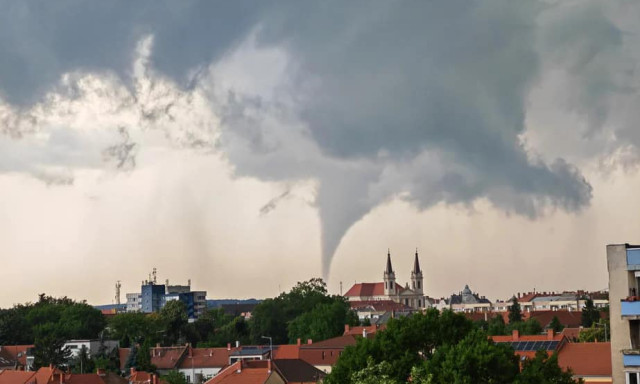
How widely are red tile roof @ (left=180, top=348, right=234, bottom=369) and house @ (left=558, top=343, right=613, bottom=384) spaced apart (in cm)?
6699

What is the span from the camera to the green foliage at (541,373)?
6156cm

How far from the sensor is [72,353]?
590 feet

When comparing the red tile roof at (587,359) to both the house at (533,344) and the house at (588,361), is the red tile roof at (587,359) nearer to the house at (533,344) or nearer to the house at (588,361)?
the house at (588,361)

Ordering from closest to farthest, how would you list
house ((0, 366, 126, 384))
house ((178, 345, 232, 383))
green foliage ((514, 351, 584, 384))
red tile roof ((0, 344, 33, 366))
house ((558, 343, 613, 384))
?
green foliage ((514, 351, 584, 384)) < house ((558, 343, 613, 384)) < house ((0, 366, 126, 384)) < house ((178, 345, 232, 383)) < red tile roof ((0, 344, 33, 366))

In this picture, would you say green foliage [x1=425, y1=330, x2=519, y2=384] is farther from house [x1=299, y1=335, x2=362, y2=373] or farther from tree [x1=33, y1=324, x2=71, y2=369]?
tree [x1=33, y1=324, x2=71, y2=369]

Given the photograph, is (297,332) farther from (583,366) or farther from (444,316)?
(444,316)

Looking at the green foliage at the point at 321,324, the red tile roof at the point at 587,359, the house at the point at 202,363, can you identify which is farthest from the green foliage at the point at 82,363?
the red tile roof at the point at 587,359

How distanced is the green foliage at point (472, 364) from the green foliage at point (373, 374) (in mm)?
2661

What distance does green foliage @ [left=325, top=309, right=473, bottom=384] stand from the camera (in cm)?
6600

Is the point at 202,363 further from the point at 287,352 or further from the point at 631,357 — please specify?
the point at 631,357

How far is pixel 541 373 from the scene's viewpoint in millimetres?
62594

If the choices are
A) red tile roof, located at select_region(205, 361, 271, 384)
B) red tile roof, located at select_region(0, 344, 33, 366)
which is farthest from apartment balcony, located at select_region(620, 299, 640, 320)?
red tile roof, located at select_region(0, 344, 33, 366)

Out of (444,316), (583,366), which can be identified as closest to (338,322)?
(583,366)

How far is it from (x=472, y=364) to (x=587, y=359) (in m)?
46.2
